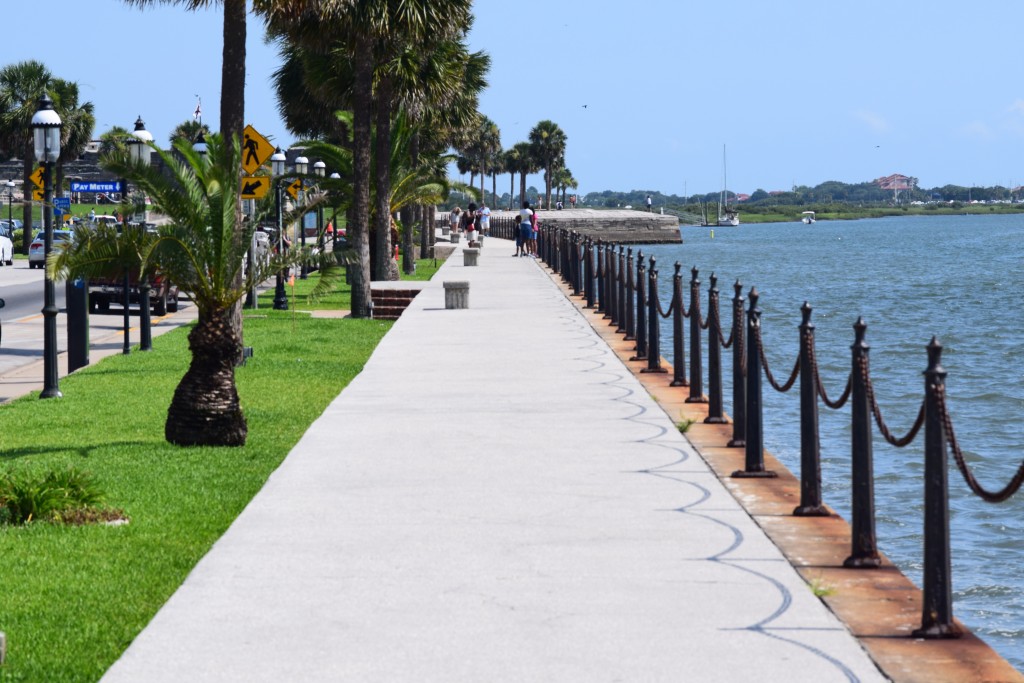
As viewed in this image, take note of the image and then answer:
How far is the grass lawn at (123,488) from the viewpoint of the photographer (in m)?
6.52

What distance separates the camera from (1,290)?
39.4 metres

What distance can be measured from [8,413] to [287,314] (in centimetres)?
1412

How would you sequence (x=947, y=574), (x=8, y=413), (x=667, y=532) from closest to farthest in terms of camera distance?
(x=947, y=574) < (x=667, y=532) < (x=8, y=413)

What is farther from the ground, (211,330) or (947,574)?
(211,330)

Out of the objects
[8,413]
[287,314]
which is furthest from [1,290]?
[8,413]

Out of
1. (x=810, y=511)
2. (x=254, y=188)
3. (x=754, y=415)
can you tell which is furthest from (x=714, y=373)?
(x=254, y=188)

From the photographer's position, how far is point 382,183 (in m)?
33.7

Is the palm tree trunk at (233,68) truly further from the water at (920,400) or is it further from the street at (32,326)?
the water at (920,400)

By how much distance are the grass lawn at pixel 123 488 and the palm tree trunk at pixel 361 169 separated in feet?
24.4

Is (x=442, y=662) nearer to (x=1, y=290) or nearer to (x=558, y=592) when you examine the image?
(x=558, y=592)

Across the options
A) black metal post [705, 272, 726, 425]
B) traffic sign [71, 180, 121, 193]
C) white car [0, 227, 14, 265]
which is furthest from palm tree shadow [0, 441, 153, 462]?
white car [0, 227, 14, 265]

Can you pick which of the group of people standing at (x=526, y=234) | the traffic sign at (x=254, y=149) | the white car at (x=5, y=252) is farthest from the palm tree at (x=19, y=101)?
the traffic sign at (x=254, y=149)

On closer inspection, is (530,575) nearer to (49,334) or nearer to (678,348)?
(678,348)

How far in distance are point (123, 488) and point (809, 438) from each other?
447cm
